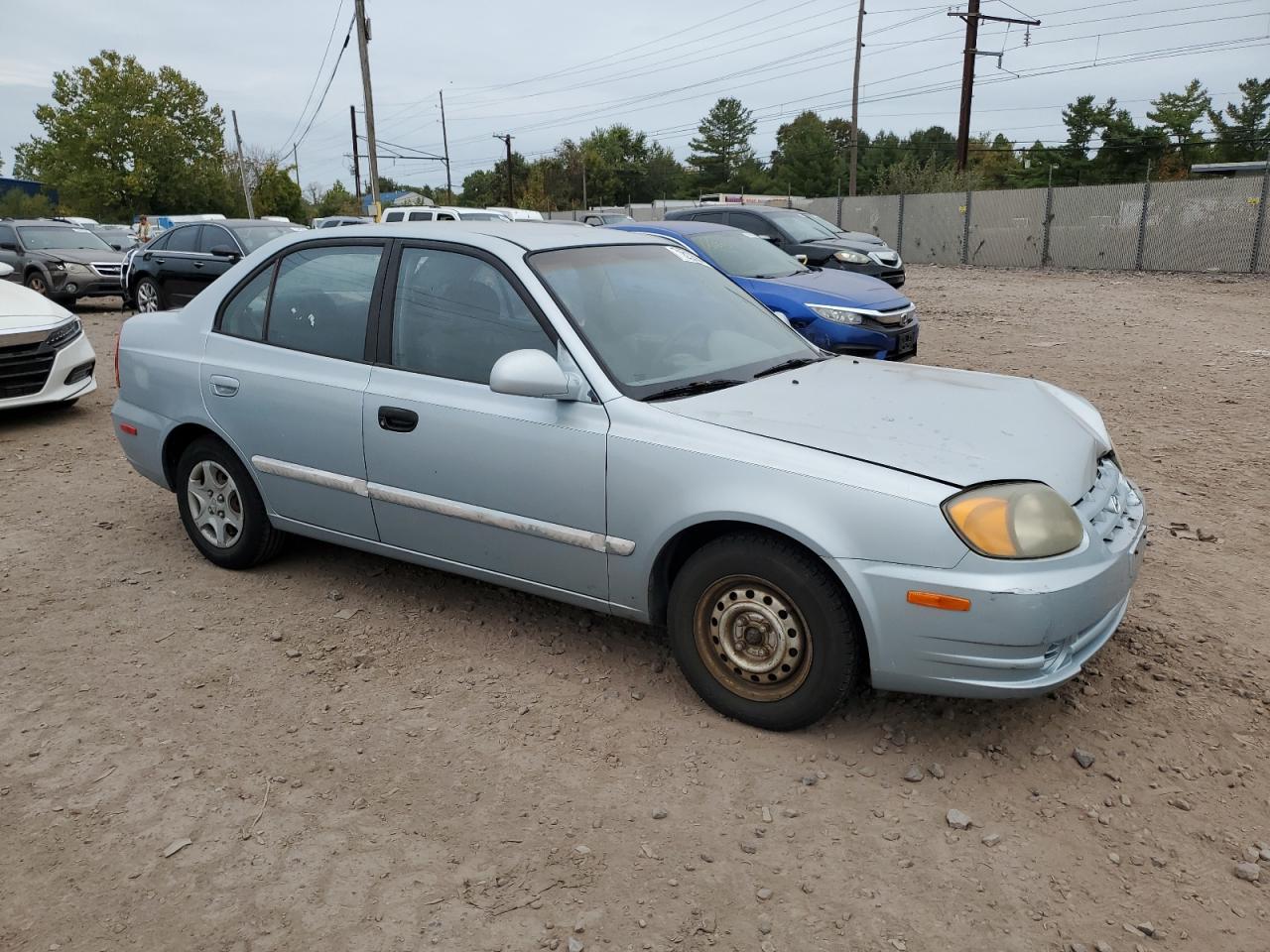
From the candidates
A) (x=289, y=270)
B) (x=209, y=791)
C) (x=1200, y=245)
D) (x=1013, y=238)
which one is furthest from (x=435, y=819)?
(x=1013, y=238)

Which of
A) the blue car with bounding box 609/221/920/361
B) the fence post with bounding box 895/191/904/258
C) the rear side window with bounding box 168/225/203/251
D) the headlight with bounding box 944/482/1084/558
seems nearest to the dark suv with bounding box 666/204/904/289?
the blue car with bounding box 609/221/920/361

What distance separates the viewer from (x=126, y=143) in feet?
174

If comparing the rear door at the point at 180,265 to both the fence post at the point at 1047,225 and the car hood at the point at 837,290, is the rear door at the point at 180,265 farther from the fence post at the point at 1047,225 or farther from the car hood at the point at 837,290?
the fence post at the point at 1047,225

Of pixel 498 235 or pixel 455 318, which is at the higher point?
pixel 498 235

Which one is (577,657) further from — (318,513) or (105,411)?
(105,411)

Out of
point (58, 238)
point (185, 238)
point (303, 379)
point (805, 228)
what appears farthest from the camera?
point (58, 238)

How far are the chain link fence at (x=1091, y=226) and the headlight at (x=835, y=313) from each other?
56.5 feet

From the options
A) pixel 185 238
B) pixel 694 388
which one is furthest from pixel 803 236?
pixel 694 388

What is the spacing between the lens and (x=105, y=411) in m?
8.64

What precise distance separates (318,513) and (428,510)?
2.30 ft

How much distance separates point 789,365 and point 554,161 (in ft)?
245

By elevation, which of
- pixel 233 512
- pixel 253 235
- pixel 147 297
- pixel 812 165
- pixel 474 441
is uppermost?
pixel 812 165

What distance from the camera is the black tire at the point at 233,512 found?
4555mm

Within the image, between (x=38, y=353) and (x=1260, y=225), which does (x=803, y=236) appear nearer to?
(x=38, y=353)
